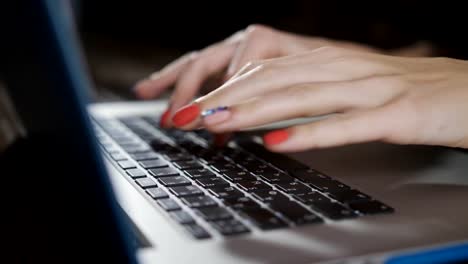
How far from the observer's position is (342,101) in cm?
59

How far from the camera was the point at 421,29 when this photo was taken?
1.51m

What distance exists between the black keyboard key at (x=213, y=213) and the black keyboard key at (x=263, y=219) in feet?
0.05

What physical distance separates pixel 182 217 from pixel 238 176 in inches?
5.4

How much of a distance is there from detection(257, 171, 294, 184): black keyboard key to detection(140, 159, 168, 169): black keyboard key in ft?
0.34

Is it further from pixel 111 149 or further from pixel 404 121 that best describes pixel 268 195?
pixel 111 149

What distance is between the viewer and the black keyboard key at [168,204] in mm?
508

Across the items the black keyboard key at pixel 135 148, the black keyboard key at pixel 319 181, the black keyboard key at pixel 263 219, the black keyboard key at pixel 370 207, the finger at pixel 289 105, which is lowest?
the black keyboard key at pixel 370 207

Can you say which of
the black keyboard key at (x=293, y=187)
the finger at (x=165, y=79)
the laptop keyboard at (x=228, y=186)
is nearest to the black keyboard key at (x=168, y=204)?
the laptop keyboard at (x=228, y=186)

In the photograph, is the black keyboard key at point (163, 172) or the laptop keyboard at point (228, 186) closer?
the laptop keyboard at point (228, 186)

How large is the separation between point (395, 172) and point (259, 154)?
0.49 ft

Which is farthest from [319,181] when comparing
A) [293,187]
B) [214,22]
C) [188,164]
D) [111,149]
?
[214,22]

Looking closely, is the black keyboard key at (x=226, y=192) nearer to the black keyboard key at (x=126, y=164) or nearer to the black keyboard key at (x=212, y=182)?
the black keyboard key at (x=212, y=182)

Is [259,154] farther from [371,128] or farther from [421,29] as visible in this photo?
[421,29]

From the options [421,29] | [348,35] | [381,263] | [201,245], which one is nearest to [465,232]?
[381,263]
